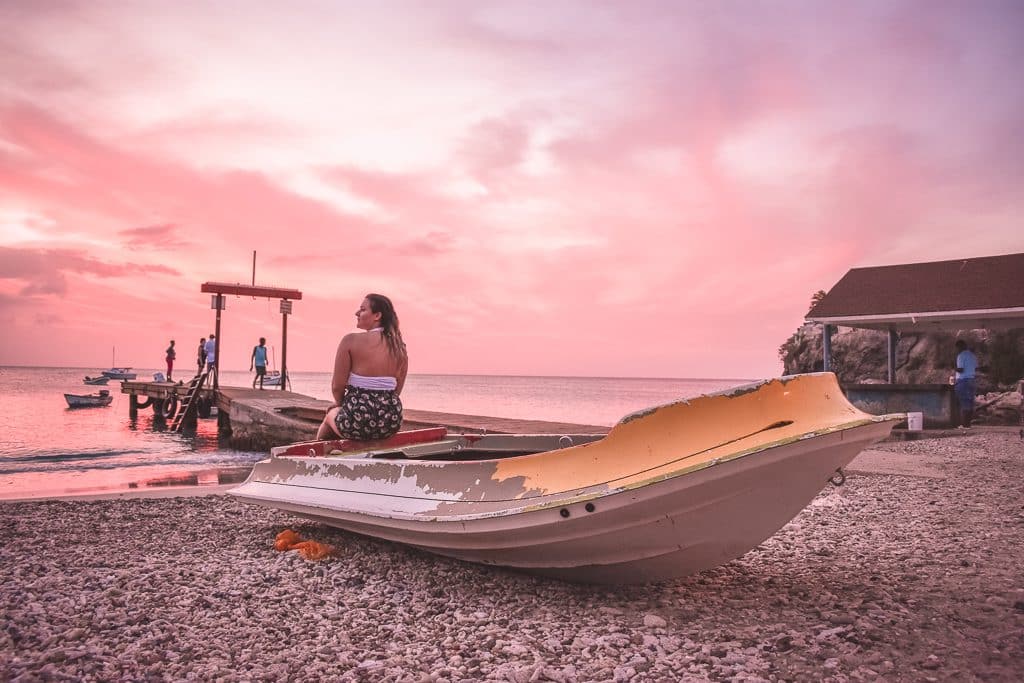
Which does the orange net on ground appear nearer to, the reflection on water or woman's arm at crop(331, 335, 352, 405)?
woman's arm at crop(331, 335, 352, 405)

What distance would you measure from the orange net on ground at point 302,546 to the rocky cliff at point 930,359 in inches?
782

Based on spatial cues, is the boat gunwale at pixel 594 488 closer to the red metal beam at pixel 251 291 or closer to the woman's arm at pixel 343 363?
the woman's arm at pixel 343 363

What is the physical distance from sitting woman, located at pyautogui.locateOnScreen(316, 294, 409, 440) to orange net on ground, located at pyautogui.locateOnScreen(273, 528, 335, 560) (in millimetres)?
952

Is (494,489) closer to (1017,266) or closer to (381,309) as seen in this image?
(381,309)

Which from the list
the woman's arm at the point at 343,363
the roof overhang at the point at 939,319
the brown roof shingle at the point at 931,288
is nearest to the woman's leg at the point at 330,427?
the woman's arm at the point at 343,363

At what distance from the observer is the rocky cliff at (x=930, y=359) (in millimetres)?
20625

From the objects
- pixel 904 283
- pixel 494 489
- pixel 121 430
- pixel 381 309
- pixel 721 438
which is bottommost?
pixel 121 430

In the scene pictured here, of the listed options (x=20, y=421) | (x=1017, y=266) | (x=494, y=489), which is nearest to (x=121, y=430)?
(x=20, y=421)

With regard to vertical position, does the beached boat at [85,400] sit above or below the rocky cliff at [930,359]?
below

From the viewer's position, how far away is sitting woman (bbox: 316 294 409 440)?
5.54 meters

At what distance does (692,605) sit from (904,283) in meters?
19.1

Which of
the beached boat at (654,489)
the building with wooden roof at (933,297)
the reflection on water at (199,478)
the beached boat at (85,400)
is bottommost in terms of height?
the beached boat at (85,400)

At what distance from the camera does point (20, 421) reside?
27656 millimetres

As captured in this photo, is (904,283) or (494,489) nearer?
(494,489)
